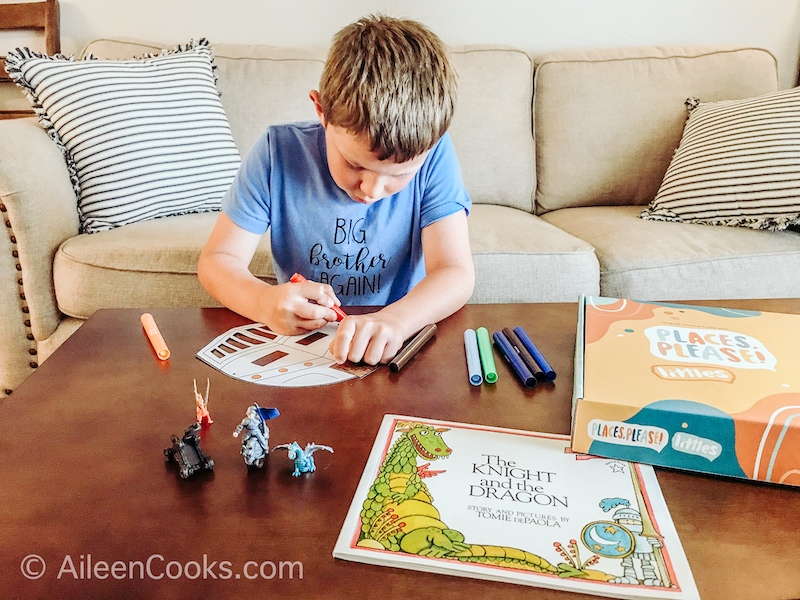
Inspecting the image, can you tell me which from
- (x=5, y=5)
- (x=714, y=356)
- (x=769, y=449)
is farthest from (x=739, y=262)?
(x=5, y=5)

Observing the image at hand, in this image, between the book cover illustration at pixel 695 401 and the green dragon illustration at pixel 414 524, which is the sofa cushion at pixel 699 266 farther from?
the green dragon illustration at pixel 414 524

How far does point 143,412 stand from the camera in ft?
2.06

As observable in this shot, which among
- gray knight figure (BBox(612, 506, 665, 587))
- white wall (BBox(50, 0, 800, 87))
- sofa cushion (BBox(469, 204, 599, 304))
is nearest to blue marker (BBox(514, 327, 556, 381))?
gray knight figure (BBox(612, 506, 665, 587))

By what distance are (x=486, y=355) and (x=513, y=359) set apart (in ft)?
0.10

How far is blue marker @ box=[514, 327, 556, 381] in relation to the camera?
27.5 inches

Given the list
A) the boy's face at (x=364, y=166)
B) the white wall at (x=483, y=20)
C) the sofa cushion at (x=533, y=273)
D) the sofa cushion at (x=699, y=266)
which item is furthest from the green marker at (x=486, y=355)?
the white wall at (x=483, y=20)

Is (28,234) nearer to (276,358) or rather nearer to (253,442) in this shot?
(276,358)

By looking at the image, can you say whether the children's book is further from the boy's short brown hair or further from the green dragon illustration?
the boy's short brown hair

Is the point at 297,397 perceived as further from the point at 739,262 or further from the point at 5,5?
the point at 5,5

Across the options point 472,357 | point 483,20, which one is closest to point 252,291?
point 472,357

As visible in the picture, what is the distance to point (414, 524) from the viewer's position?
471 mm

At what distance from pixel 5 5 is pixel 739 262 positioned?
2.34 m

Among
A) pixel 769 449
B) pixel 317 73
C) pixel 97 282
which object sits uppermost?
pixel 317 73

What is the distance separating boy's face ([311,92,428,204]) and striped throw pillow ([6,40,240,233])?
2.84 feet
